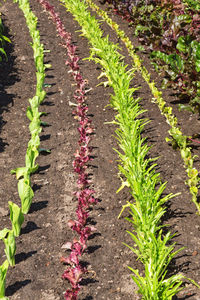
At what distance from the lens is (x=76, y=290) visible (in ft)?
8.45

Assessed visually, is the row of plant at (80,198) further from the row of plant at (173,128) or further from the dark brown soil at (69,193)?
the row of plant at (173,128)

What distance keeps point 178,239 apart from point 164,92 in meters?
2.90

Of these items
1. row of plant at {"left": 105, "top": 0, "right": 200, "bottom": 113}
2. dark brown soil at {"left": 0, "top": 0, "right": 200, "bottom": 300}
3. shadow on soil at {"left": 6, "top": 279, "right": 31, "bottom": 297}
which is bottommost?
shadow on soil at {"left": 6, "top": 279, "right": 31, "bottom": 297}

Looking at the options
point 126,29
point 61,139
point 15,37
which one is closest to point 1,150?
point 61,139

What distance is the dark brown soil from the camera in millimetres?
2734

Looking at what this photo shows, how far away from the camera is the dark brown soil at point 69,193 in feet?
8.97

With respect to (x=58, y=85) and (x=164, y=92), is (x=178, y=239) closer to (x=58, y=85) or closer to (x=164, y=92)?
(x=164, y=92)

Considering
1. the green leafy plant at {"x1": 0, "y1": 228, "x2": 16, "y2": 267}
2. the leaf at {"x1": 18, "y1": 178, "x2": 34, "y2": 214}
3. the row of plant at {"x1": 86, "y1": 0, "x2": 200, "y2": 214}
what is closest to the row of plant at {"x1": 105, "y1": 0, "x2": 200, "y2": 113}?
the row of plant at {"x1": 86, "y1": 0, "x2": 200, "y2": 214}

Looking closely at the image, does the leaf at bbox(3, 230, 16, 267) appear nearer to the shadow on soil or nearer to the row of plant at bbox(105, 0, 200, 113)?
the shadow on soil

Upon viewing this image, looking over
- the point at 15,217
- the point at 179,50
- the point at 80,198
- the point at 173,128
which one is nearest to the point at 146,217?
the point at 80,198

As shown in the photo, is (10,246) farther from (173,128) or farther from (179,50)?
(179,50)

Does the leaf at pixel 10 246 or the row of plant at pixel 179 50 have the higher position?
the row of plant at pixel 179 50

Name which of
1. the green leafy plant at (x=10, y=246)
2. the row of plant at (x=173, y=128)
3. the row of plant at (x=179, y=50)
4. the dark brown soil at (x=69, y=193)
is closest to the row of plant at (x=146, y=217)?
the dark brown soil at (x=69, y=193)

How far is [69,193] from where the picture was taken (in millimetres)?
3611
